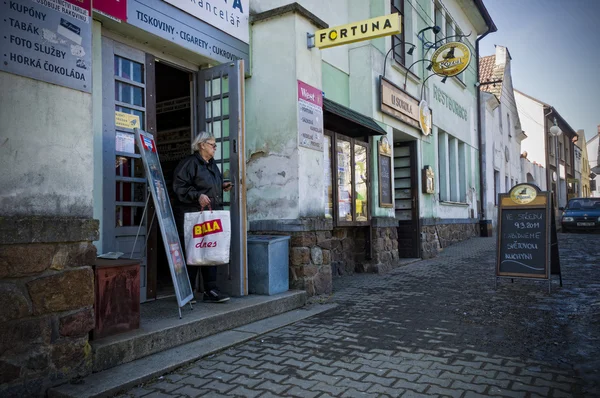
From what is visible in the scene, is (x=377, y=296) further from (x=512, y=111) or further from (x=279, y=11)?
(x=512, y=111)

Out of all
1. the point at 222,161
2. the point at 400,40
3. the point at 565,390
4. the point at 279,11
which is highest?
the point at 400,40

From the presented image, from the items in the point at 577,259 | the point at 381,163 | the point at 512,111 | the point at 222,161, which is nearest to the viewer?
the point at 222,161

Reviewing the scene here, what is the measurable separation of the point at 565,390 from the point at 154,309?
3551 millimetres

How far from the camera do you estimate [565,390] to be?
3059 mm

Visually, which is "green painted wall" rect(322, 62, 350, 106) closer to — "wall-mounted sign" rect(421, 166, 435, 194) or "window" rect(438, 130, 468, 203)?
"wall-mounted sign" rect(421, 166, 435, 194)

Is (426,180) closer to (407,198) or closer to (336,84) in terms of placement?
(407,198)

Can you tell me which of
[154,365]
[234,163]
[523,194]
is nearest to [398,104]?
[523,194]

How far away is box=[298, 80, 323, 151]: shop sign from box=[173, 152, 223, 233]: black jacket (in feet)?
4.55

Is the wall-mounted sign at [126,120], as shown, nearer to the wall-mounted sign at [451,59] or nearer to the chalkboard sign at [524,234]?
the chalkboard sign at [524,234]

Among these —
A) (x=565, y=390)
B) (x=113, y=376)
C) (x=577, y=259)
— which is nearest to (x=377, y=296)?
(x=565, y=390)

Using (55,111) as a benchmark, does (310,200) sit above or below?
below

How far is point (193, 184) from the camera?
16.4ft

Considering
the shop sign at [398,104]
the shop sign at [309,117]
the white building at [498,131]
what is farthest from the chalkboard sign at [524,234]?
the white building at [498,131]

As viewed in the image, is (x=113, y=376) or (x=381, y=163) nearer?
(x=113, y=376)
